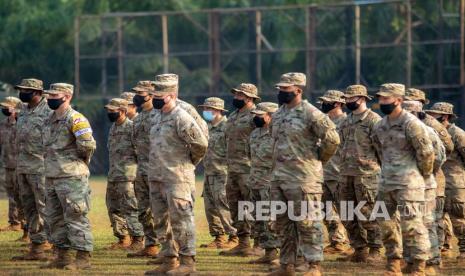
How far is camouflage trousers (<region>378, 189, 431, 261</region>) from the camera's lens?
1250 cm

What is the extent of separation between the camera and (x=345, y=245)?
15.9 m

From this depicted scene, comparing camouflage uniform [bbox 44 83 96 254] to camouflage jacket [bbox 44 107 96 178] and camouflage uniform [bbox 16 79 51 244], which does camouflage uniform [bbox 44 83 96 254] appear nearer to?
camouflage jacket [bbox 44 107 96 178]

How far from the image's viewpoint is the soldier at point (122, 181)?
16141 mm

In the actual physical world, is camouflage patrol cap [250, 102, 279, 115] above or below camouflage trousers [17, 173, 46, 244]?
above

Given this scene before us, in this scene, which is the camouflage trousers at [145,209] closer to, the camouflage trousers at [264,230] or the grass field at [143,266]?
the grass field at [143,266]

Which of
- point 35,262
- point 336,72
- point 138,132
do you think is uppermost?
point 336,72

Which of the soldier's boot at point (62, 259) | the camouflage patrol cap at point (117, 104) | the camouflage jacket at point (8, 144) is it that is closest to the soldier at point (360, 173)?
the camouflage patrol cap at point (117, 104)

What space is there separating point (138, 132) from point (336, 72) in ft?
60.7

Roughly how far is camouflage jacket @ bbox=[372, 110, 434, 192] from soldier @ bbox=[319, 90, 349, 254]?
9.16 ft

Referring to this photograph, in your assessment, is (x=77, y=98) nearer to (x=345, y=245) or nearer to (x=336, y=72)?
(x=336, y=72)

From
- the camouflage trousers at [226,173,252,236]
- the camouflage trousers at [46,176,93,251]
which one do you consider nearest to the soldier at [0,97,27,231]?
the camouflage trousers at [226,173,252,236]

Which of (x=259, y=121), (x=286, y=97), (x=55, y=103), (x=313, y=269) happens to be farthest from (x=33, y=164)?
(x=313, y=269)

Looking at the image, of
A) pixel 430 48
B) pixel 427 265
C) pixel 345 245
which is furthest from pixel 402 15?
pixel 427 265

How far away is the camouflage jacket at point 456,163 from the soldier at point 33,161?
5.29 metres
